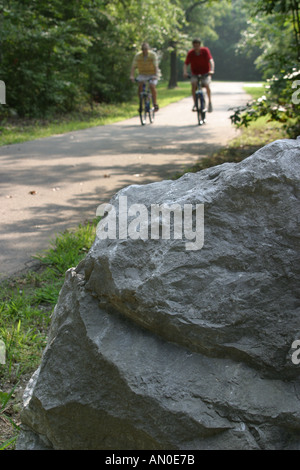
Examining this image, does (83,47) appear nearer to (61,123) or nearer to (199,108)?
(61,123)

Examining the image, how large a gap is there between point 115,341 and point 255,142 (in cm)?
895

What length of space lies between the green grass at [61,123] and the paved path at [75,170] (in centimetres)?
56

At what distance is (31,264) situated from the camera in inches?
172

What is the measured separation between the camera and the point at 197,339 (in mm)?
1968

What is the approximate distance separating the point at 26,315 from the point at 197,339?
1.88 metres

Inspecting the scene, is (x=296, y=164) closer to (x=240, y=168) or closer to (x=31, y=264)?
(x=240, y=168)

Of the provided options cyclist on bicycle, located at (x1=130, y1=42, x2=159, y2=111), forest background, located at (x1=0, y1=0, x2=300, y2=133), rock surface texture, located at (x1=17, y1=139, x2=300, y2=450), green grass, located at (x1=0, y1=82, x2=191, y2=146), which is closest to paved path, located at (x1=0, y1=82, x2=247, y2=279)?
green grass, located at (x1=0, y1=82, x2=191, y2=146)

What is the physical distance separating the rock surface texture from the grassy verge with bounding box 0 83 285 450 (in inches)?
24.1

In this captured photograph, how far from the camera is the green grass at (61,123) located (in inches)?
478

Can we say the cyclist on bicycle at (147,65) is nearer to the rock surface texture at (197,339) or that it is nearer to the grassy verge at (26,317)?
the grassy verge at (26,317)

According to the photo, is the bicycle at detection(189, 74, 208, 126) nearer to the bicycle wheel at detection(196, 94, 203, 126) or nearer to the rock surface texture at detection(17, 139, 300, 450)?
the bicycle wheel at detection(196, 94, 203, 126)

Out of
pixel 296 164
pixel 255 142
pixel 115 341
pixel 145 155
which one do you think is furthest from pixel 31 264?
pixel 255 142

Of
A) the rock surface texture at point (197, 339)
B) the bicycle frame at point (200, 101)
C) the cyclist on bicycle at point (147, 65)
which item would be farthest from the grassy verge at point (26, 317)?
the cyclist on bicycle at point (147, 65)

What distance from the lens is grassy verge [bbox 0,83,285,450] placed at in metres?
2.76
